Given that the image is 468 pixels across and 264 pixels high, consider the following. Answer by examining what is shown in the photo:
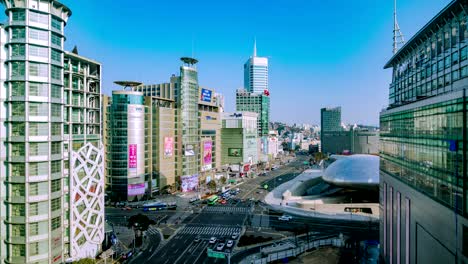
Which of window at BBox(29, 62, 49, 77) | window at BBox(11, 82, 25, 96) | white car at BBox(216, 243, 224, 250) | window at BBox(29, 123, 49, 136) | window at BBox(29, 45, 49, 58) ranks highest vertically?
window at BBox(29, 45, 49, 58)

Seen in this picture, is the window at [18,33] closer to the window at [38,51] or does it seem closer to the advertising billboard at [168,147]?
the window at [38,51]

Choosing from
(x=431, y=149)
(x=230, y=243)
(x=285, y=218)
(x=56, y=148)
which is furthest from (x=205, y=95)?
(x=431, y=149)

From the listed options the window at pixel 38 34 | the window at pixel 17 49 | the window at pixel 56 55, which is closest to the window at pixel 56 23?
the window at pixel 38 34

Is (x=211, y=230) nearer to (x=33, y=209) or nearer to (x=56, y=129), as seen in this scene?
(x=33, y=209)

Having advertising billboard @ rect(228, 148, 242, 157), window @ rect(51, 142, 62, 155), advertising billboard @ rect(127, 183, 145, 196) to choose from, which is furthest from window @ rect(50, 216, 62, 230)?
advertising billboard @ rect(228, 148, 242, 157)

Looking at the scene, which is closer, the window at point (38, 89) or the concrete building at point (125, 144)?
the window at point (38, 89)

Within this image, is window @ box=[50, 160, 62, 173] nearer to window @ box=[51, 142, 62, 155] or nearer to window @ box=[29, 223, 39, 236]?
window @ box=[51, 142, 62, 155]
